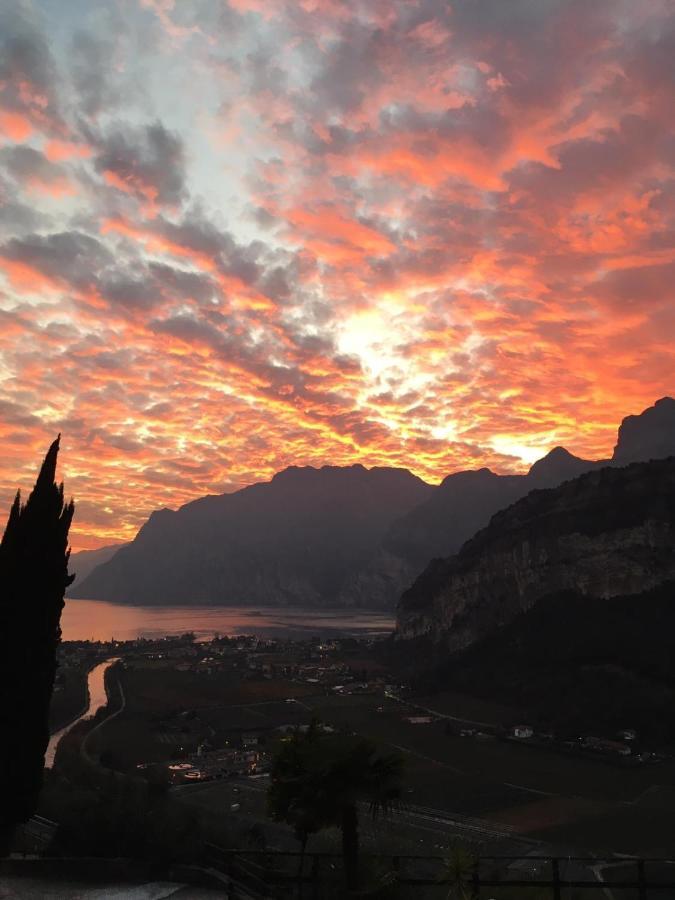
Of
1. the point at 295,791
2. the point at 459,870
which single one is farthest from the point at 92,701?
the point at 459,870

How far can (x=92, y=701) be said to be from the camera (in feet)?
422

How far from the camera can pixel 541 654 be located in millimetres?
145875

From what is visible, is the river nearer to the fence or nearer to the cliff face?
the fence

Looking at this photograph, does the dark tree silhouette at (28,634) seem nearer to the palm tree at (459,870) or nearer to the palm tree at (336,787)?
the palm tree at (336,787)

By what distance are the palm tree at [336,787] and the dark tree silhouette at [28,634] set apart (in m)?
13.0

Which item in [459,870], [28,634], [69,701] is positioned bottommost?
[69,701]

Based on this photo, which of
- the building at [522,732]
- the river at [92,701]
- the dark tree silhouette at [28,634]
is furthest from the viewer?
the building at [522,732]

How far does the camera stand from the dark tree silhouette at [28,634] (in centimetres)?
2578

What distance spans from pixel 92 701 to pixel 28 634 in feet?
378

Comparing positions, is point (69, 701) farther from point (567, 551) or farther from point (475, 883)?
point (475, 883)

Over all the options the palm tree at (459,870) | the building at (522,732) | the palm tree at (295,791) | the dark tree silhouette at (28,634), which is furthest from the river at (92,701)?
the palm tree at (459,870)

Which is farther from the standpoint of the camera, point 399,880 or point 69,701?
point 69,701

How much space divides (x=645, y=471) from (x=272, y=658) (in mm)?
112817

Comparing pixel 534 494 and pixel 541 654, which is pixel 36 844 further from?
pixel 534 494
